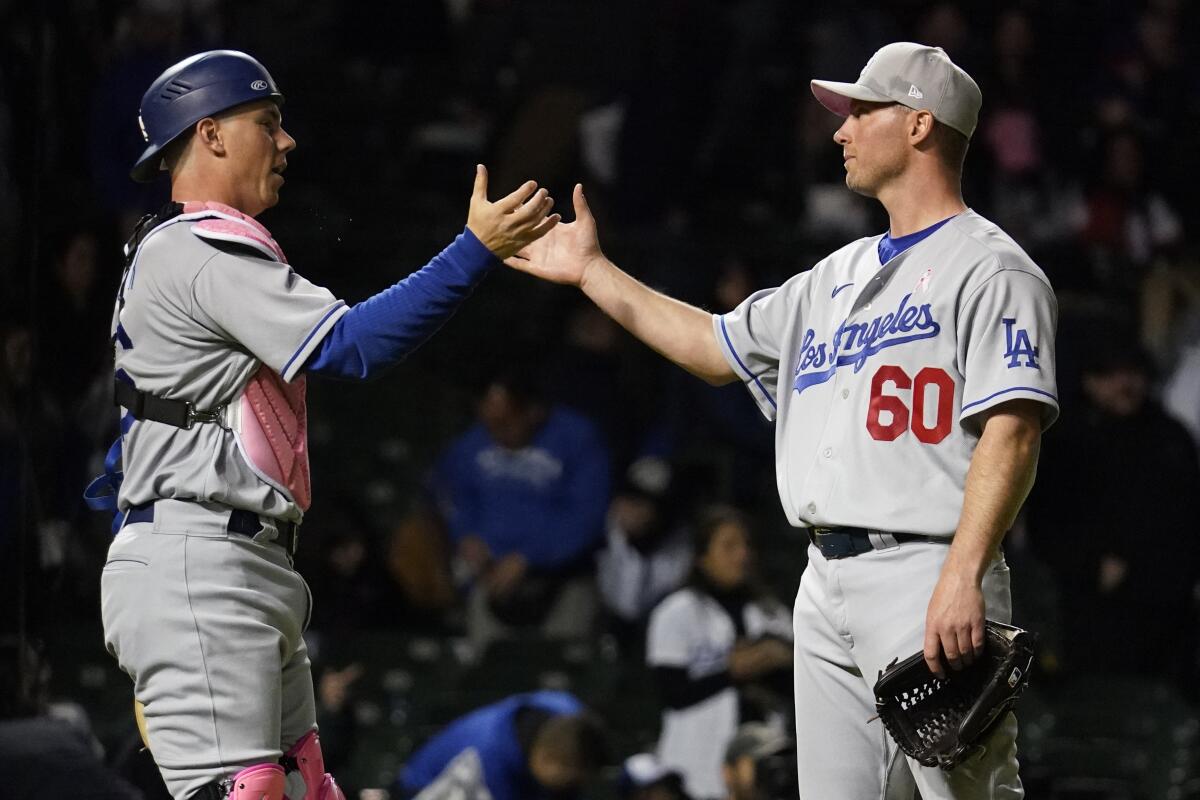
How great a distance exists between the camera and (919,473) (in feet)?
10.5

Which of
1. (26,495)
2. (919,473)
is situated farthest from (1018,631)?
(26,495)

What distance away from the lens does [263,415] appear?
3.24 metres

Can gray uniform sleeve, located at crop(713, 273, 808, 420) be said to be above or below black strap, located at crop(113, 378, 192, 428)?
above

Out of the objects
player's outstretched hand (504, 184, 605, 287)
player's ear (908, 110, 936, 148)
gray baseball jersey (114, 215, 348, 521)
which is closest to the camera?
gray baseball jersey (114, 215, 348, 521)

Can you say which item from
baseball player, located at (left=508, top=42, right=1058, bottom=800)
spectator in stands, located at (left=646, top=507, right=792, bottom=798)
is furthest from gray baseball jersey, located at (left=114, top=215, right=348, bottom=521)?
spectator in stands, located at (left=646, top=507, right=792, bottom=798)

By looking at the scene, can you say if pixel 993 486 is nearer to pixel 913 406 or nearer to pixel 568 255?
pixel 913 406

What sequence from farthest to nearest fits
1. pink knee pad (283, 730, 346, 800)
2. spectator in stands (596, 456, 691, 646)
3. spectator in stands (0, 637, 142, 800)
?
spectator in stands (596, 456, 691, 646) → spectator in stands (0, 637, 142, 800) → pink knee pad (283, 730, 346, 800)

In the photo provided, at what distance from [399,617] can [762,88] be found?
329cm

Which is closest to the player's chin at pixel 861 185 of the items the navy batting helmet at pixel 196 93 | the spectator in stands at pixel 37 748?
the navy batting helmet at pixel 196 93

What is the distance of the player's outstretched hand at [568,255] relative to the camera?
382 cm

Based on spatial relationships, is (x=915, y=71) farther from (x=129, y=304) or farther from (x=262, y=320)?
(x=129, y=304)

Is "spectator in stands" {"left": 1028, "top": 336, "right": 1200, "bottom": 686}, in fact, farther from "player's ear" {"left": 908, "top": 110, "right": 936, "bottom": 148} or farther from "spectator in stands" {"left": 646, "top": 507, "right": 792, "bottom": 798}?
"player's ear" {"left": 908, "top": 110, "right": 936, "bottom": 148}

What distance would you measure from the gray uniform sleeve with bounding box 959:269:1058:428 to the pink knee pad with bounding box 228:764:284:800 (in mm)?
1400

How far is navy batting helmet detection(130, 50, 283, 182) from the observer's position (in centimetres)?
332
